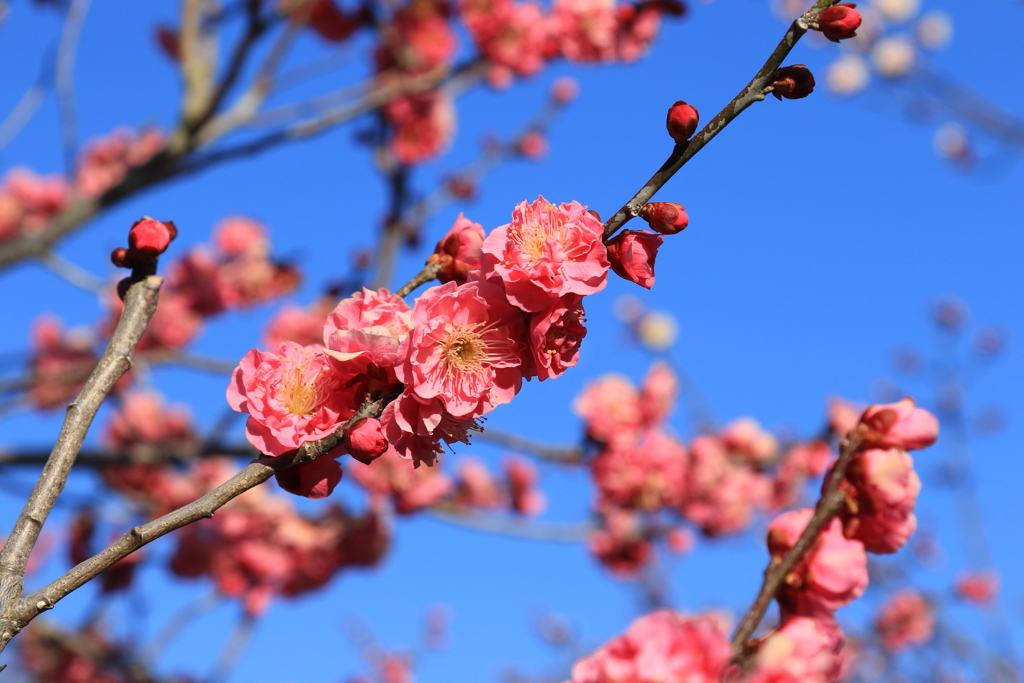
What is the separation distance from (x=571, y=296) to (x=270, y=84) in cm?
355

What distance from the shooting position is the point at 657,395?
5.91 meters

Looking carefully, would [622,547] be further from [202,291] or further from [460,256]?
[460,256]

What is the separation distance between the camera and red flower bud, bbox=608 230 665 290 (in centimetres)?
115

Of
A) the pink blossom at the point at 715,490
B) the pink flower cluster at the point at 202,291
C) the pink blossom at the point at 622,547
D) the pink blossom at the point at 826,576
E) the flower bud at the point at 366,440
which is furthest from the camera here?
the pink flower cluster at the point at 202,291

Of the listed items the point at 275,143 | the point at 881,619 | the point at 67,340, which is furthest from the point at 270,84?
the point at 881,619

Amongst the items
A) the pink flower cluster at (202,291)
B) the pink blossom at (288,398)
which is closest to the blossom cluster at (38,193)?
the pink flower cluster at (202,291)

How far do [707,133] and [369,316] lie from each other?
0.56 m

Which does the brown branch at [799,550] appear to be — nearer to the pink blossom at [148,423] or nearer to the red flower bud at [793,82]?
the red flower bud at [793,82]

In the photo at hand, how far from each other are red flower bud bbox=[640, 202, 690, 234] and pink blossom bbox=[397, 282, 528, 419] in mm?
243

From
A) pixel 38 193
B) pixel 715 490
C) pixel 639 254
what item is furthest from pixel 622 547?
pixel 38 193

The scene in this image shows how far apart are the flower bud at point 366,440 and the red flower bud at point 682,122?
586 mm

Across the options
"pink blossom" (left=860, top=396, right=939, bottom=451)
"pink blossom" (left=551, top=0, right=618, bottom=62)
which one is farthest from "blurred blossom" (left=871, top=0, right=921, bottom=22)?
"pink blossom" (left=860, top=396, right=939, bottom=451)

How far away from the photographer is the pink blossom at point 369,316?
1.22 m

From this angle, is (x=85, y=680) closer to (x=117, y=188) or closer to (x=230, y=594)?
(x=230, y=594)
